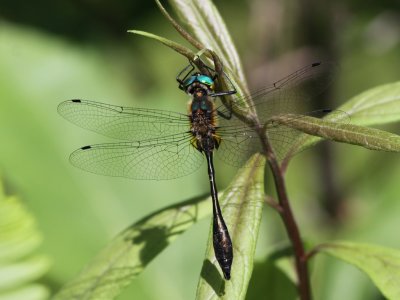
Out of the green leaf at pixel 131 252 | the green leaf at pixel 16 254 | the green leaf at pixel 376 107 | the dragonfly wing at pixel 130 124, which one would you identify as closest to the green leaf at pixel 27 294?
the green leaf at pixel 16 254

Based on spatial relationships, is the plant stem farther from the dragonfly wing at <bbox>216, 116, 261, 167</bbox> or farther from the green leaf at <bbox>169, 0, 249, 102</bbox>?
the dragonfly wing at <bbox>216, 116, 261, 167</bbox>

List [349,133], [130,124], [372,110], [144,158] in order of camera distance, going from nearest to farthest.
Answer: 1. [349,133]
2. [372,110]
3. [144,158]
4. [130,124]

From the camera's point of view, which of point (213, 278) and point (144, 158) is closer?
point (213, 278)

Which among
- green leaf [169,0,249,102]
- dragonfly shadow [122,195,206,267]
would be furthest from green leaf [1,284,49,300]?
green leaf [169,0,249,102]

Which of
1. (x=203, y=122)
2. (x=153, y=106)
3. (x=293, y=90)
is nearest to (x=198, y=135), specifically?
(x=203, y=122)

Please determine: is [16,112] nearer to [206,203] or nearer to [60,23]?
[60,23]

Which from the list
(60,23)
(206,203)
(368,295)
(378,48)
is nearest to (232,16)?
(378,48)

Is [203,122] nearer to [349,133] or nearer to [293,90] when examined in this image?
[293,90]
